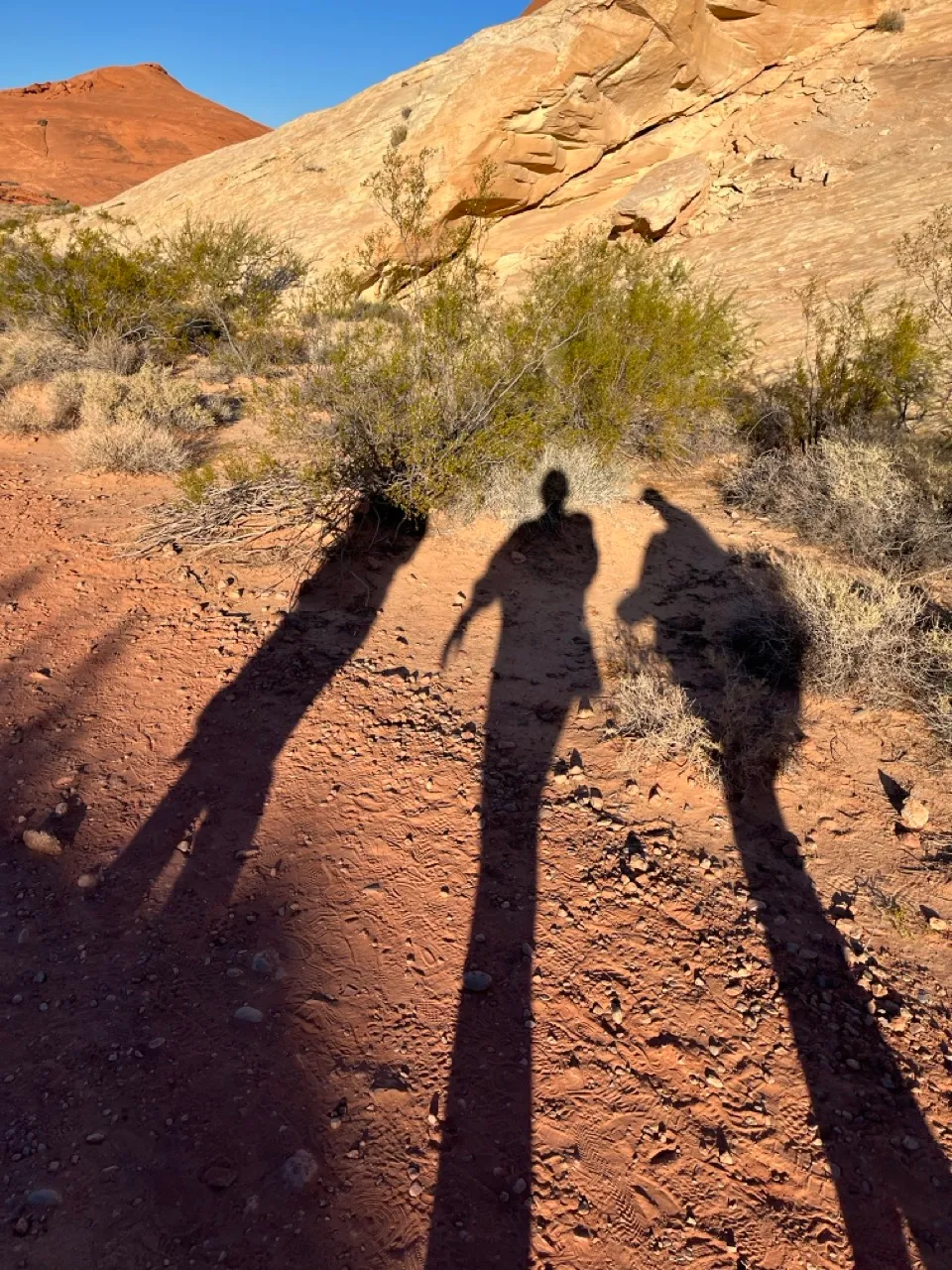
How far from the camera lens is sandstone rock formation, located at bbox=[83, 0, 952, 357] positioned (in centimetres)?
1332

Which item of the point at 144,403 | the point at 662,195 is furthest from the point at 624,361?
the point at 662,195

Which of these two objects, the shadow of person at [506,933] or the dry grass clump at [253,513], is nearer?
the shadow of person at [506,933]

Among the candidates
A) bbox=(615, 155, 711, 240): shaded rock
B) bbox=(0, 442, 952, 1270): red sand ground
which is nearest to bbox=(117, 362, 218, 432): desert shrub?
bbox=(0, 442, 952, 1270): red sand ground

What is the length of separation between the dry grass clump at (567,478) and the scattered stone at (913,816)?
370 cm

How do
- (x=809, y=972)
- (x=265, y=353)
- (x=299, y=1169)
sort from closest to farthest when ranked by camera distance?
(x=299, y=1169), (x=809, y=972), (x=265, y=353)

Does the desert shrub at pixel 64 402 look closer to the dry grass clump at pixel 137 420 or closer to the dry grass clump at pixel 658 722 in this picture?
the dry grass clump at pixel 137 420

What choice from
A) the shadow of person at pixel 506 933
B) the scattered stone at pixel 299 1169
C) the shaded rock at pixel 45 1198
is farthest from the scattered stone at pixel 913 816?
the shaded rock at pixel 45 1198

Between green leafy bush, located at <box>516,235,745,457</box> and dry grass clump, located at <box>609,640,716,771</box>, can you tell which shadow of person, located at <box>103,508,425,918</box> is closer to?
dry grass clump, located at <box>609,640,716,771</box>

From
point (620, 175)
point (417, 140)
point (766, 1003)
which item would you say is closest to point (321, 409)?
point (766, 1003)

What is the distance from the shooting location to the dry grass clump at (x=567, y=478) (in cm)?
600

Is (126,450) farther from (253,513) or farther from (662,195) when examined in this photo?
(662,195)

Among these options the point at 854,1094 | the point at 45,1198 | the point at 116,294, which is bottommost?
the point at 45,1198

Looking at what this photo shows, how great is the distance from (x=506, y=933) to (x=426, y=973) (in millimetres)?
353

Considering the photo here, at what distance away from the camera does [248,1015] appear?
2.21 metres
